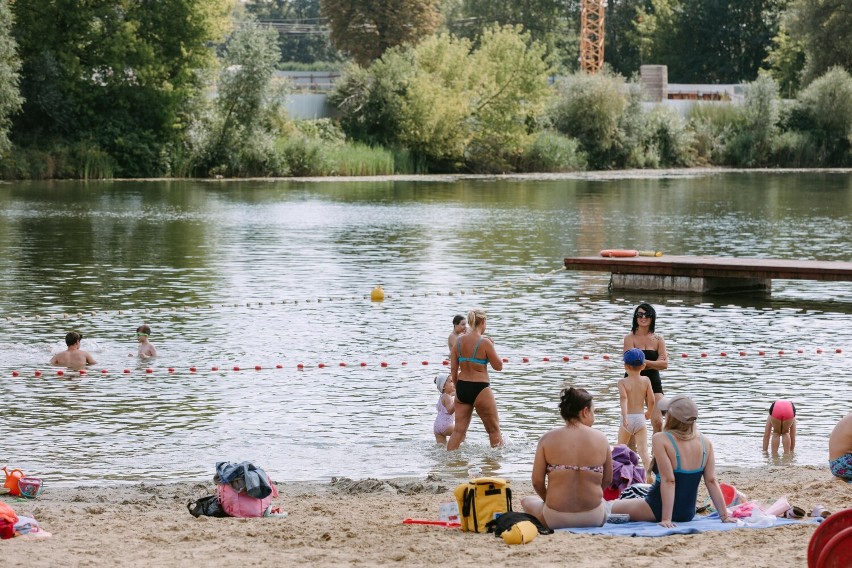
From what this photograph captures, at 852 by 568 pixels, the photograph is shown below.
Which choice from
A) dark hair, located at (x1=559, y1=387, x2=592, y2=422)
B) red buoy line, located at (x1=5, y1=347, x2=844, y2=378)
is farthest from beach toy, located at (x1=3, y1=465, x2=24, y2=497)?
red buoy line, located at (x1=5, y1=347, x2=844, y2=378)

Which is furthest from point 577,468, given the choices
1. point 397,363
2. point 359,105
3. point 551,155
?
point 551,155

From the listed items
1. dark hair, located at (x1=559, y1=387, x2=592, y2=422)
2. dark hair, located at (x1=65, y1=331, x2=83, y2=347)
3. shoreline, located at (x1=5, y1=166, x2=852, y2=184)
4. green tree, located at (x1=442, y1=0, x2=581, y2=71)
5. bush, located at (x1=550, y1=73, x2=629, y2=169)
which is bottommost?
dark hair, located at (x1=65, y1=331, x2=83, y2=347)

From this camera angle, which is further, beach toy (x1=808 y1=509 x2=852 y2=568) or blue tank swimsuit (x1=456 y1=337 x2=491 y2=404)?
blue tank swimsuit (x1=456 y1=337 x2=491 y2=404)

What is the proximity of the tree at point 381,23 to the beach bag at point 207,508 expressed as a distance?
84451 mm

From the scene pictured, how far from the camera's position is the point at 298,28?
161 meters

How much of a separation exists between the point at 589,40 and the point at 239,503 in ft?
367

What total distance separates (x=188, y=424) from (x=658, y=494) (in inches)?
282

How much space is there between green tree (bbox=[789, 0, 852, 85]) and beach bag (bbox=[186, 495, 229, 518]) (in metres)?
92.9

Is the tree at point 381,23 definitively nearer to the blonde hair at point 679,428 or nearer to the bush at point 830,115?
the bush at point 830,115

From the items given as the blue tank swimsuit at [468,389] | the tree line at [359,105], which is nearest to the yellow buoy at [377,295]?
the blue tank swimsuit at [468,389]

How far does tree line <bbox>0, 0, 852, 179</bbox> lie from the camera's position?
230 ft

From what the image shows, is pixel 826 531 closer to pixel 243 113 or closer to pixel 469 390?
pixel 469 390

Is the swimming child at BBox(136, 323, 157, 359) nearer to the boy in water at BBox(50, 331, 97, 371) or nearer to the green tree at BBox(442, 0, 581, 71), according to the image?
the boy in water at BBox(50, 331, 97, 371)

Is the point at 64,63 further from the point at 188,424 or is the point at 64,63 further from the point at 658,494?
the point at 658,494
